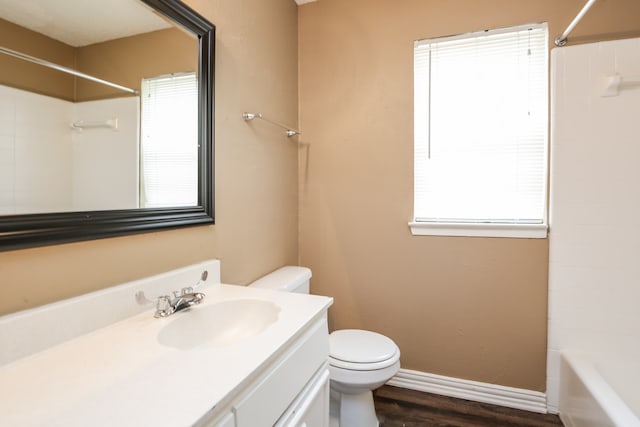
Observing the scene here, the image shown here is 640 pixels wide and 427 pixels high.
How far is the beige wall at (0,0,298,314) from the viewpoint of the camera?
819 mm

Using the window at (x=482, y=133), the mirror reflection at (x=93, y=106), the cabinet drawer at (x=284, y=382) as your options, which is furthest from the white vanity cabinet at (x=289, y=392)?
the window at (x=482, y=133)

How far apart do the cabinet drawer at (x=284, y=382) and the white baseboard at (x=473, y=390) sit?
1126 millimetres

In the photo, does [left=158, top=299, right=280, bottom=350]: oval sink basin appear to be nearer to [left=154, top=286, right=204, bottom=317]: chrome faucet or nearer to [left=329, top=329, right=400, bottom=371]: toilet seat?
[left=154, top=286, right=204, bottom=317]: chrome faucet

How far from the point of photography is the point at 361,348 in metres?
1.57

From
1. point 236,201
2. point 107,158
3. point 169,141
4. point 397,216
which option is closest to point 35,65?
point 107,158

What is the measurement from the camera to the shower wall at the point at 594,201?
1583 mm

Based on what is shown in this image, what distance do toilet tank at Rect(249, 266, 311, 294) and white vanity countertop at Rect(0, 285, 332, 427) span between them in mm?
689

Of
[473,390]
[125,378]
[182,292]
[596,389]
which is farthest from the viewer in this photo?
[473,390]

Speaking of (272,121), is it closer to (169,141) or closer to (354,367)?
(169,141)

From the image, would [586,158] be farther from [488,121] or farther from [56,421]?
[56,421]

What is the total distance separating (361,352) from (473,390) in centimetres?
86

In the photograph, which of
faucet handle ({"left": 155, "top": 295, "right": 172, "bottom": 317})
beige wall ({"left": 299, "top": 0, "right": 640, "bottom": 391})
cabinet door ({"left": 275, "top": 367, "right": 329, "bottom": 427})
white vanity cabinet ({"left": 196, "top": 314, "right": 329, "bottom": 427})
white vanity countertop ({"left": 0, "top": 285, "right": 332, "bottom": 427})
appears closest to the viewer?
white vanity countertop ({"left": 0, "top": 285, "right": 332, "bottom": 427})

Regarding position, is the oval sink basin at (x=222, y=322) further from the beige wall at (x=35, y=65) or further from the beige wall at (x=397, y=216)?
the beige wall at (x=397, y=216)

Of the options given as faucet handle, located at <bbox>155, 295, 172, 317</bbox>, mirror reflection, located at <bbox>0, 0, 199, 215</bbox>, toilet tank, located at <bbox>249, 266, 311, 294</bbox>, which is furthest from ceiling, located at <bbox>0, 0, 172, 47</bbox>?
toilet tank, located at <bbox>249, 266, 311, 294</bbox>
